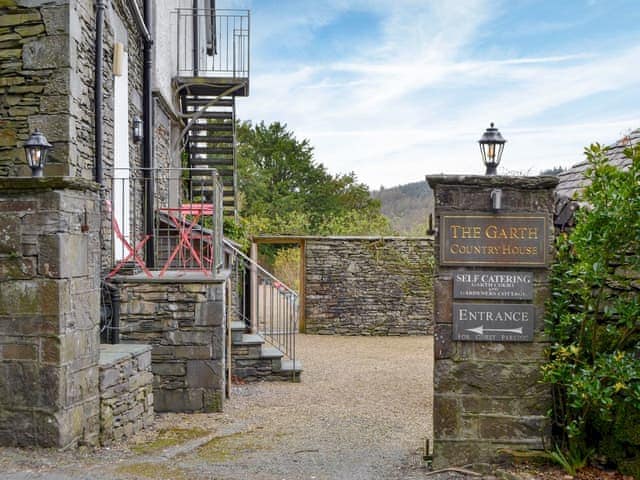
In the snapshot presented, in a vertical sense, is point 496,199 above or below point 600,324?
above

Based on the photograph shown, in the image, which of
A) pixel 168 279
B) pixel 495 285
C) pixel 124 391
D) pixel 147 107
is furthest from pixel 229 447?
pixel 147 107

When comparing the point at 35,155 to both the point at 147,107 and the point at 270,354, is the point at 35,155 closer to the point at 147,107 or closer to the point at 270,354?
the point at 147,107

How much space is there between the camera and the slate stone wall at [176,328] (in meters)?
6.95

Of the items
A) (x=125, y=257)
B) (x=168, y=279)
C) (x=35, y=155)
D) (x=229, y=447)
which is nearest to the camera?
(x=35, y=155)

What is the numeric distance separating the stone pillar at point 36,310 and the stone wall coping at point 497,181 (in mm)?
2536

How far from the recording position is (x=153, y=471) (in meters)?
4.51

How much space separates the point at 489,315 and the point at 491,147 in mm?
1120

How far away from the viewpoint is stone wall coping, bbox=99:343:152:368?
5.35 metres

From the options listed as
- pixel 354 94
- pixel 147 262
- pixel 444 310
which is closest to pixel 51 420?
pixel 444 310

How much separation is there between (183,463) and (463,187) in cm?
279

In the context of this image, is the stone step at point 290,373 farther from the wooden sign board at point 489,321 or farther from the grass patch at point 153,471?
the wooden sign board at point 489,321

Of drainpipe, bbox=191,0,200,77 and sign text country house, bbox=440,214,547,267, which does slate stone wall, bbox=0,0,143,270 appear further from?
drainpipe, bbox=191,0,200,77

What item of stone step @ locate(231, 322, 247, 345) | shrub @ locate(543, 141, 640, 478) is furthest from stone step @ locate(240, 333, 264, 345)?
shrub @ locate(543, 141, 640, 478)

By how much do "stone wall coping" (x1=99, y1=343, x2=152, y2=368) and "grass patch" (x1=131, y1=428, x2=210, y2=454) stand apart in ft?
2.30
